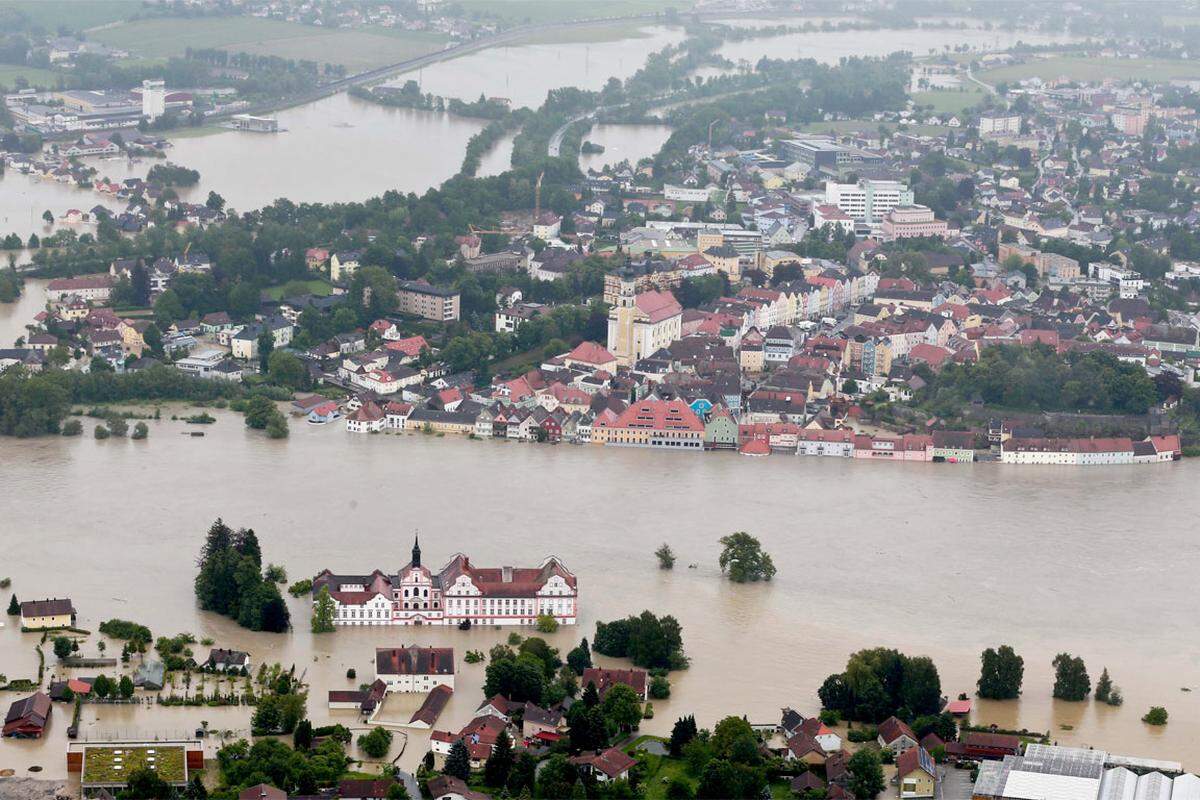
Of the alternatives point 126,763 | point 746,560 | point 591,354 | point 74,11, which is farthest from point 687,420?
point 74,11

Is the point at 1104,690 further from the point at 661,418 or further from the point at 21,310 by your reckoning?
the point at 21,310

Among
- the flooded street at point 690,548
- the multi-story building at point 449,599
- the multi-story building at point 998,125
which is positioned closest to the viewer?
the flooded street at point 690,548

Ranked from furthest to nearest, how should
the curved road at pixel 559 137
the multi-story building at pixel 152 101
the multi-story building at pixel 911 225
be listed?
the multi-story building at pixel 152 101
the curved road at pixel 559 137
the multi-story building at pixel 911 225

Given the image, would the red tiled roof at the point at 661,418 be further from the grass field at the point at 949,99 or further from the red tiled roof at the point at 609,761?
the grass field at the point at 949,99

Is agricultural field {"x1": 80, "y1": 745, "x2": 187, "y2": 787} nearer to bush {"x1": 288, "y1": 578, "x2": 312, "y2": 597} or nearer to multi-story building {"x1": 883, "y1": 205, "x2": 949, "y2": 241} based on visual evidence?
bush {"x1": 288, "y1": 578, "x2": 312, "y2": 597}

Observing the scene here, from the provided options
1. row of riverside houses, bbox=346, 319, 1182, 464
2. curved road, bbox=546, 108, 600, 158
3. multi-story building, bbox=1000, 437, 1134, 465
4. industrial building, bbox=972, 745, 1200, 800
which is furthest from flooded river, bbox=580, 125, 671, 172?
industrial building, bbox=972, 745, 1200, 800

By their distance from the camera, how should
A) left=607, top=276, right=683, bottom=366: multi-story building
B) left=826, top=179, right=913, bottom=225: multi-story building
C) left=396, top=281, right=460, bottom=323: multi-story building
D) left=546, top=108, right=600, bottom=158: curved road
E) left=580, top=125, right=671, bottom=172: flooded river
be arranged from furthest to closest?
left=580, top=125, right=671, bottom=172: flooded river, left=546, top=108, right=600, bottom=158: curved road, left=826, top=179, right=913, bottom=225: multi-story building, left=396, top=281, right=460, bottom=323: multi-story building, left=607, top=276, right=683, bottom=366: multi-story building

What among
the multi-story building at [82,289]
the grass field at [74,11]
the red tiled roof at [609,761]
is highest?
the red tiled roof at [609,761]

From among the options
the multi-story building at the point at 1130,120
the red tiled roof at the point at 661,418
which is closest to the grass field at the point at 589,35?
the multi-story building at the point at 1130,120
